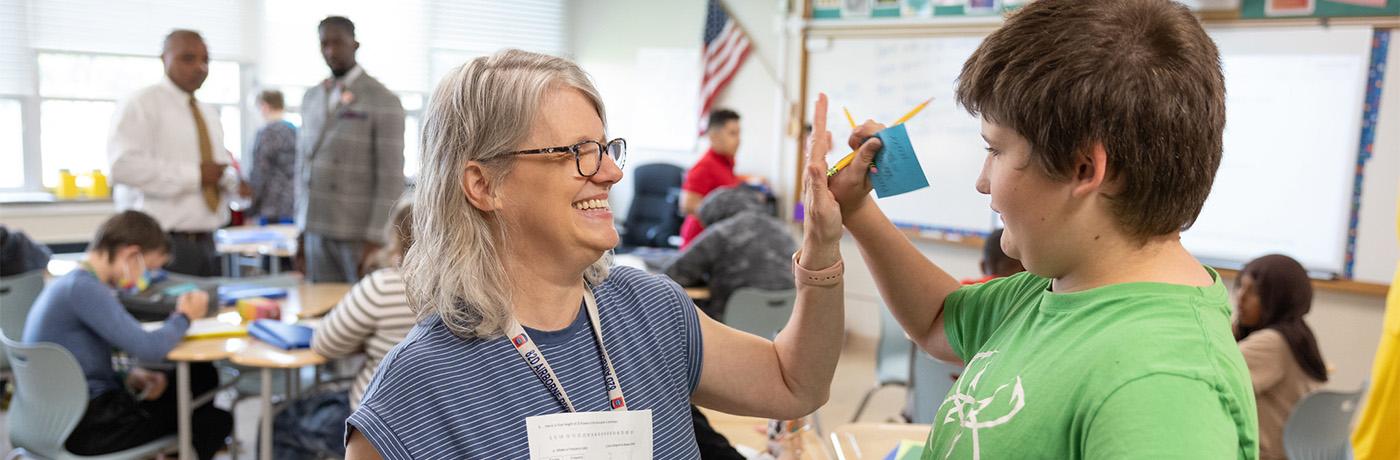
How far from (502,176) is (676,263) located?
2.81 metres

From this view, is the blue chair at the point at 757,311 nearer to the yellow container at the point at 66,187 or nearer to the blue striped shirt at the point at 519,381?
the blue striped shirt at the point at 519,381

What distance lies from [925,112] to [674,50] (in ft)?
8.47

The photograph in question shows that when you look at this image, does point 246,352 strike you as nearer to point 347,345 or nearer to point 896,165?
point 347,345

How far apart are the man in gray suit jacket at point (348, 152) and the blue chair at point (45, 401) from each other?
1431 millimetres

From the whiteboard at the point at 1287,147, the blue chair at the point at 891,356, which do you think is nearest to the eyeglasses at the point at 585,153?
the blue chair at the point at 891,356

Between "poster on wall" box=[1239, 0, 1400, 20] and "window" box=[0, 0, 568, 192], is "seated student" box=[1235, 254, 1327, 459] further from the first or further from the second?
"window" box=[0, 0, 568, 192]

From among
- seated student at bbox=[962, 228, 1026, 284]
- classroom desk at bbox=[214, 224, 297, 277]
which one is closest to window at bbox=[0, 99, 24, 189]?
classroom desk at bbox=[214, 224, 297, 277]

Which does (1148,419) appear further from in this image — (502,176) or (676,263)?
(676,263)

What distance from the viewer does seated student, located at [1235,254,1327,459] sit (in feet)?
9.61

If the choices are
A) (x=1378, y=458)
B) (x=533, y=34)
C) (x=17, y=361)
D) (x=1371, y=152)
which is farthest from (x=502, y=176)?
(x=533, y=34)

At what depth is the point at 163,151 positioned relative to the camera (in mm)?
4246

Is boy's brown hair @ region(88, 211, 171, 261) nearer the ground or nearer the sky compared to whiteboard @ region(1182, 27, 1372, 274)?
nearer the ground

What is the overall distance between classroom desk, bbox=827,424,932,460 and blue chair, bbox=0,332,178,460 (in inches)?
84.9

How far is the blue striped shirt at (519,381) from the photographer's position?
110cm
